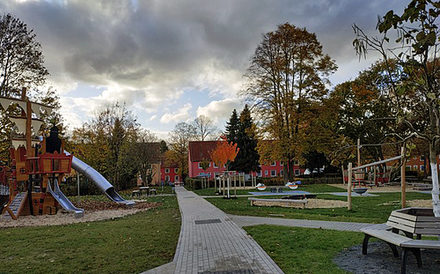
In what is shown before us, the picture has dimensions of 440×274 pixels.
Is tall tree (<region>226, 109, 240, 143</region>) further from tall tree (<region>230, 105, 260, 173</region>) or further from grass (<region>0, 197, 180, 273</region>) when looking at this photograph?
grass (<region>0, 197, 180, 273</region>)

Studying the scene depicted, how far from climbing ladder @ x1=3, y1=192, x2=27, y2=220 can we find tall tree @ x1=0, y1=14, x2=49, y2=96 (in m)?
12.0

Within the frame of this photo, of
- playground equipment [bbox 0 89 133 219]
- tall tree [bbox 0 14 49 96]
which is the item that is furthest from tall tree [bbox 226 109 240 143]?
playground equipment [bbox 0 89 133 219]

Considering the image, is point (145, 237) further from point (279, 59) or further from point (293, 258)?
point (279, 59)

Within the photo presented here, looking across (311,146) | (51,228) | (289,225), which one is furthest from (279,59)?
(51,228)

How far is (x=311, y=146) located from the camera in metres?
30.0

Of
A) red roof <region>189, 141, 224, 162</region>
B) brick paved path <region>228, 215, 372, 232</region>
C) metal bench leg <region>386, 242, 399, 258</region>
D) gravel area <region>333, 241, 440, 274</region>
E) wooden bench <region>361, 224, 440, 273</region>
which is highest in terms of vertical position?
red roof <region>189, 141, 224, 162</region>

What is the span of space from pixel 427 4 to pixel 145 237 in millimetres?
8118

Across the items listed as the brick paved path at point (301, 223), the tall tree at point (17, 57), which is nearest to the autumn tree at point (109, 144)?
the tall tree at point (17, 57)

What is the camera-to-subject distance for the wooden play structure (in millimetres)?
14289

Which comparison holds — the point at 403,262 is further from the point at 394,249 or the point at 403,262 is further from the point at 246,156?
the point at 246,156

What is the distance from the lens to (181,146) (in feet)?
224

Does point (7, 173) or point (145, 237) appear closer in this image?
point (145, 237)

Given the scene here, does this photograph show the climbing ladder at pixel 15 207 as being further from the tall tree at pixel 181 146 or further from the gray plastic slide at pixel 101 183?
the tall tree at pixel 181 146

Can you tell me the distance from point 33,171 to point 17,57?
42.1 feet
